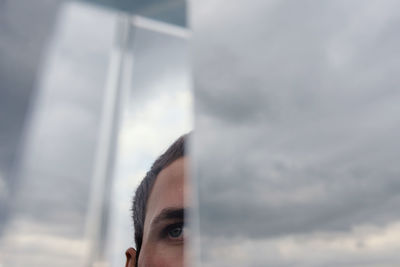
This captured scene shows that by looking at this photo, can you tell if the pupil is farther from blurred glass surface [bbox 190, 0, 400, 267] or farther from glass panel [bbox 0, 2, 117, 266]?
glass panel [bbox 0, 2, 117, 266]

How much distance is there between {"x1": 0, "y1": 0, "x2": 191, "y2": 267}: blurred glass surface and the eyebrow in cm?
10

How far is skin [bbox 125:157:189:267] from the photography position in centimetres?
93

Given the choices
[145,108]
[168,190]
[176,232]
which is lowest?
[176,232]

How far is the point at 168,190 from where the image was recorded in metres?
0.99

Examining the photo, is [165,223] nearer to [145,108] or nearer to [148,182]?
[148,182]

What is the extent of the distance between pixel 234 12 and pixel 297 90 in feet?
1.44

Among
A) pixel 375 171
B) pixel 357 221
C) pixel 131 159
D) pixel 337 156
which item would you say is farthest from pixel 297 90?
pixel 131 159

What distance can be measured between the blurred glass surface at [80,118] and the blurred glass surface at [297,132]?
0.16 m

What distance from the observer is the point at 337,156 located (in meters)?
1.05

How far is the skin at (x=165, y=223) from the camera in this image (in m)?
0.93

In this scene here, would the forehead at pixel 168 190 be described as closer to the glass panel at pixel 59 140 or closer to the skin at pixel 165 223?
the skin at pixel 165 223

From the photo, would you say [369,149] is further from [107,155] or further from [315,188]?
[107,155]

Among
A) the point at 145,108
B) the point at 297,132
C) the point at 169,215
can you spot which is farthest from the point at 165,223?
the point at 297,132

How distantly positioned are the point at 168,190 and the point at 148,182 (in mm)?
77
